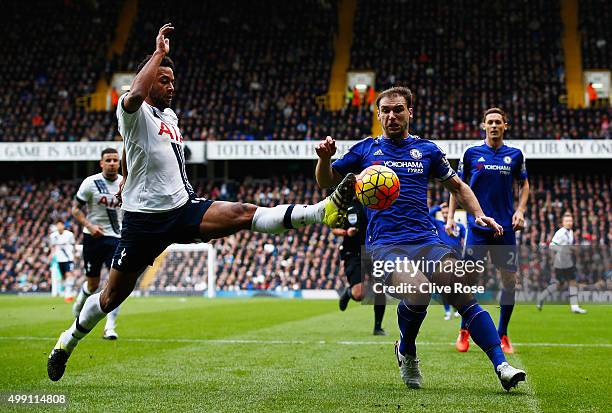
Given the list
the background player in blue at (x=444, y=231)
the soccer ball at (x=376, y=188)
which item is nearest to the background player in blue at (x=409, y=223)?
the soccer ball at (x=376, y=188)

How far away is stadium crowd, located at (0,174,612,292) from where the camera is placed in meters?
28.0

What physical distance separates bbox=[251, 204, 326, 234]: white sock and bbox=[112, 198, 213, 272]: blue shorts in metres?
0.46

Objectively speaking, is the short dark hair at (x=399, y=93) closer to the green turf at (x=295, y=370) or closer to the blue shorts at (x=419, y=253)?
the blue shorts at (x=419, y=253)

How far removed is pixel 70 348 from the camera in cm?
625

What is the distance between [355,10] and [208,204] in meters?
36.4

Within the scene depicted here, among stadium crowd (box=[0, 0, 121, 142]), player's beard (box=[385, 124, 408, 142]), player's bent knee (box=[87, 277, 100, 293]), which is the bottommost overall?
player's bent knee (box=[87, 277, 100, 293])

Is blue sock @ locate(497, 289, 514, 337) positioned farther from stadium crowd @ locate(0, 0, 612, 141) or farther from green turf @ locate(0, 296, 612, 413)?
stadium crowd @ locate(0, 0, 612, 141)

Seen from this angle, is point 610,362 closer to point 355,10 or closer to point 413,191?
point 413,191

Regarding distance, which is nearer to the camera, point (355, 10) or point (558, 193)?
point (558, 193)

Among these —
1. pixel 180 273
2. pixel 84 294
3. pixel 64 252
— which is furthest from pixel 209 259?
pixel 84 294

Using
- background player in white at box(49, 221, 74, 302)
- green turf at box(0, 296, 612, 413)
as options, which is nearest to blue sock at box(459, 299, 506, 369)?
green turf at box(0, 296, 612, 413)

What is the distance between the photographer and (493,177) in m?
8.58

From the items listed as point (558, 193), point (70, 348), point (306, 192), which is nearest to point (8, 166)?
point (306, 192)

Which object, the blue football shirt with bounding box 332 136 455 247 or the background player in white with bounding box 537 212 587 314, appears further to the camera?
the background player in white with bounding box 537 212 587 314
